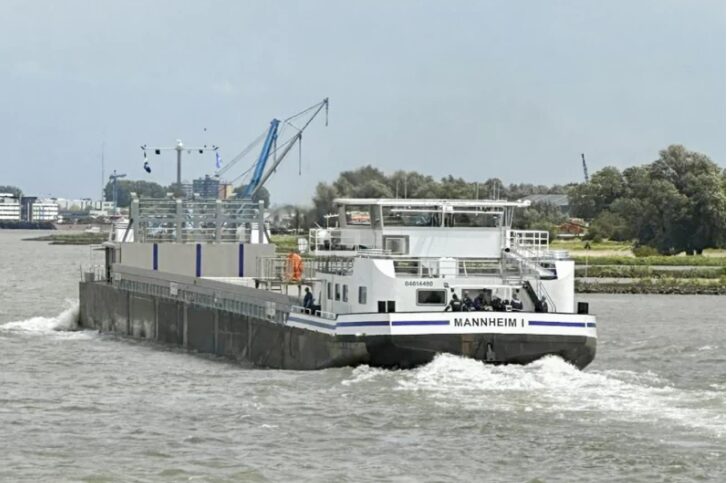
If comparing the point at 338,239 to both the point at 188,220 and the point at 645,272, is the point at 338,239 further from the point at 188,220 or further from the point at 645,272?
the point at 645,272

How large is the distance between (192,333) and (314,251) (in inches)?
432

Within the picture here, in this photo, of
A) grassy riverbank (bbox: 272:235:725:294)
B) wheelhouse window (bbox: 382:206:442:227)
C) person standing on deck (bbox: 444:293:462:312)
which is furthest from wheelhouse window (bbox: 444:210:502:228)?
grassy riverbank (bbox: 272:235:725:294)

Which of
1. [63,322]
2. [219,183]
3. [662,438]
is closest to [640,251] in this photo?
[219,183]

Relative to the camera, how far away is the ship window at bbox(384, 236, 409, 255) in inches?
1505

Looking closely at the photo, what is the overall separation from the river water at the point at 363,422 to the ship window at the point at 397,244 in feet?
12.7

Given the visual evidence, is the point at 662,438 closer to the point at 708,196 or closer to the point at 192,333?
the point at 192,333

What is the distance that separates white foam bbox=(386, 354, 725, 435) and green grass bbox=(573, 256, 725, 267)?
70.6 m

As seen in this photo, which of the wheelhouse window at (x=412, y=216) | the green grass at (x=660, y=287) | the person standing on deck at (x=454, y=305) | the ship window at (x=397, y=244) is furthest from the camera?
the green grass at (x=660, y=287)

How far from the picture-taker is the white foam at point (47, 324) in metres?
57.3

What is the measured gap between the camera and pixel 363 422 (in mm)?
30500

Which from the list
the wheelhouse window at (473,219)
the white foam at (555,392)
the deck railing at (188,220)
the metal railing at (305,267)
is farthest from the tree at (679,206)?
the white foam at (555,392)

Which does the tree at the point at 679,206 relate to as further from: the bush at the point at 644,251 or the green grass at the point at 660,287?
the green grass at the point at 660,287

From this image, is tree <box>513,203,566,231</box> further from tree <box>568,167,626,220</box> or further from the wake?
the wake

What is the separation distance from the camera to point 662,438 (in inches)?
1105
